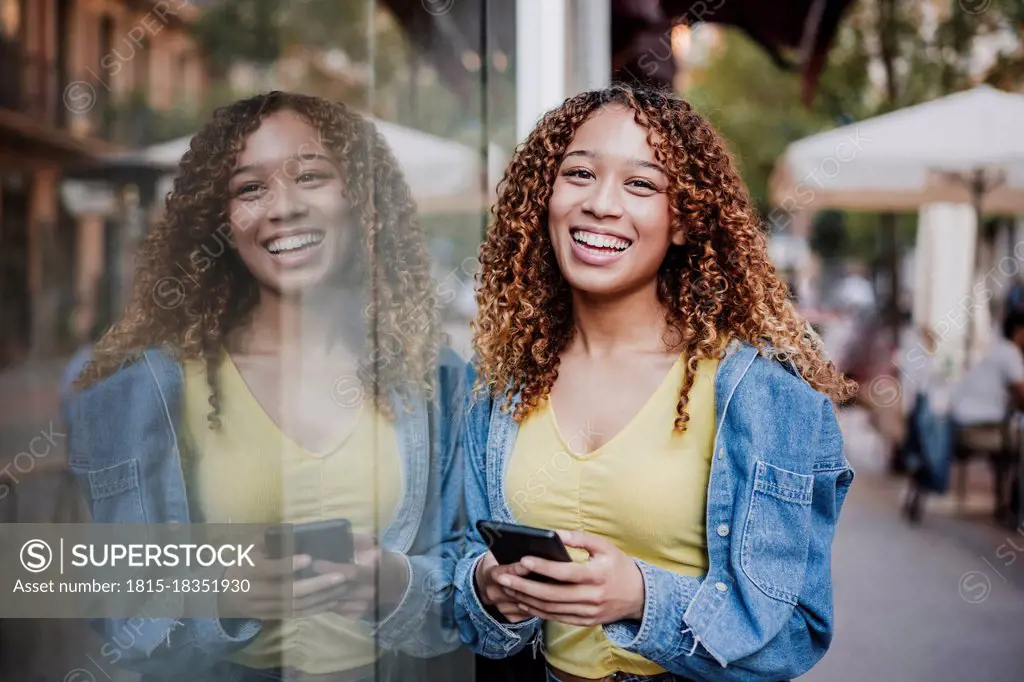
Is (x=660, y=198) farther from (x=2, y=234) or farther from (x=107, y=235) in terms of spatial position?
(x=2, y=234)

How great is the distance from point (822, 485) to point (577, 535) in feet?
1.32

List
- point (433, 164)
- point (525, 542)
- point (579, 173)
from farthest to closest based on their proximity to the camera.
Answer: point (433, 164) < point (579, 173) < point (525, 542)

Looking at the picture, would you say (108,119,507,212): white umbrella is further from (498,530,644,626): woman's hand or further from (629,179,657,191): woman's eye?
(498,530,644,626): woman's hand

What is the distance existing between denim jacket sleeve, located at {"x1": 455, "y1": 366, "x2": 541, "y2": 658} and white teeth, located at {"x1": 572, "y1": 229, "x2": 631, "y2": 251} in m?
0.33

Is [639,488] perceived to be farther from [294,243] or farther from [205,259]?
[205,259]

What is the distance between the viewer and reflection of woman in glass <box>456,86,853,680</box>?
55.4 inches

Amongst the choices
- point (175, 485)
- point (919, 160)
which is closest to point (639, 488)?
point (175, 485)

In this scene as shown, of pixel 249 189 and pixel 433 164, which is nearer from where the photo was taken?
pixel 249 189

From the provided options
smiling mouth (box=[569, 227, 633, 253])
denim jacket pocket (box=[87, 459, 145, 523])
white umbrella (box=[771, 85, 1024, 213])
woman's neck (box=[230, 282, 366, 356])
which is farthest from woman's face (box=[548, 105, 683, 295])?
white umbrella (box=[771, 85, 1024, 213])

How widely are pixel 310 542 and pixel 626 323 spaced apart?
0.73 m

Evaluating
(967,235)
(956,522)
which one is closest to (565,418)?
(956,522)

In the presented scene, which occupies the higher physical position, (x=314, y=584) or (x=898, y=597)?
(x=314, y=584)

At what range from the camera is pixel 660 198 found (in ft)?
4.87

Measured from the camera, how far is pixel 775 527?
4.63 ft
